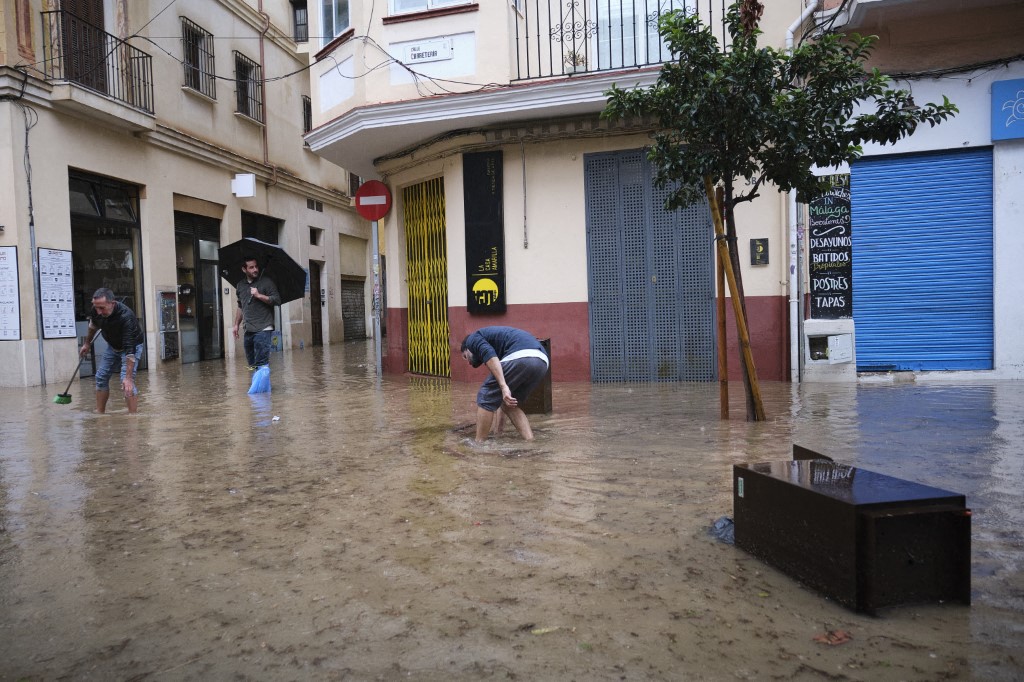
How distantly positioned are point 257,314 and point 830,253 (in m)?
8.05

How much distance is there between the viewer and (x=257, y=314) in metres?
10.9

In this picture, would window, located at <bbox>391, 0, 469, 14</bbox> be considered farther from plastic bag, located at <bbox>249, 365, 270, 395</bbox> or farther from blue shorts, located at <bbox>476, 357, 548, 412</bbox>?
blue shorts, located at <bbox>476, 357, 548, 412</bbox>

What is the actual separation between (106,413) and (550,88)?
7.10 metres

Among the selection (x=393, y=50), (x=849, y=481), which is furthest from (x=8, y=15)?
(x=849, y=481)

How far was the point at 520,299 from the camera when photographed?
1190 centimetres

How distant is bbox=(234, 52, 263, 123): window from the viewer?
19812 millimetres

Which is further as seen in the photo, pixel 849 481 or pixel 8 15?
pixel 8 15

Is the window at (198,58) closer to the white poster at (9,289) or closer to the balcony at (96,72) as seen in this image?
the balcony at (96,72)

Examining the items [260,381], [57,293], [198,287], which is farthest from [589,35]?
[198,287]

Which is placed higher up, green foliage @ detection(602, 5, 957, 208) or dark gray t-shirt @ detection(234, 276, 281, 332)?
green foliage @ detection(602, 5, 957, 208)

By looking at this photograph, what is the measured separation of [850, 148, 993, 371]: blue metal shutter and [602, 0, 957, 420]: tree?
429 centimetres

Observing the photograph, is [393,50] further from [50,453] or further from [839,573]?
[839,573]

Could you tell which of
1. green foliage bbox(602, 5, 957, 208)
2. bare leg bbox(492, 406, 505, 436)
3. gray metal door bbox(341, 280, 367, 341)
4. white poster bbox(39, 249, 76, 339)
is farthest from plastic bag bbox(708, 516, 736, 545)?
gray metal door bbox(341, 280, 367, 341)

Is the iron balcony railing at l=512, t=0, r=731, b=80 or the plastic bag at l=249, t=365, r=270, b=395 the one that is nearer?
the plastic bag at l=249, t=365, r=270, b=395
